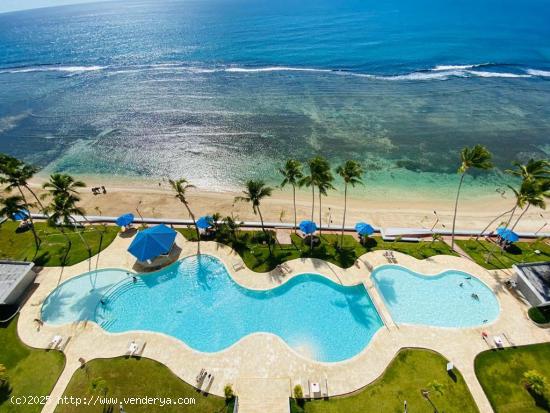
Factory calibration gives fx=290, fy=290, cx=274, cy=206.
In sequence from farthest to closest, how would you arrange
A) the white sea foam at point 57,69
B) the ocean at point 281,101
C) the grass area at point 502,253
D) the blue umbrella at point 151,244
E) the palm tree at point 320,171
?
the white sea foam at point 57,69 < the ocean at point 281,101 < the grass area at point 502,253 < the blue umbrella at point 151,244 < the palm tree at point 320,171

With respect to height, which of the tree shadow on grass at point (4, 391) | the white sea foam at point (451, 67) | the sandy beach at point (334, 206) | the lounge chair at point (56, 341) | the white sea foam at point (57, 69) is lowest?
the sandy beach at point (334, 206)

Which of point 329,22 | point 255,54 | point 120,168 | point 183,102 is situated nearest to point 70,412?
point 120,168

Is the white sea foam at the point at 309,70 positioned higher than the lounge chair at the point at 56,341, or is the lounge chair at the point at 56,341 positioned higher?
the white sea foam at the point at 309,70

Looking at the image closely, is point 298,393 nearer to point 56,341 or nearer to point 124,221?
point 56,341

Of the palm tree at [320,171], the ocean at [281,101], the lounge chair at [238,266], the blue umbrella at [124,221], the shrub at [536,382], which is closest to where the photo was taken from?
the shrub at [536,382]

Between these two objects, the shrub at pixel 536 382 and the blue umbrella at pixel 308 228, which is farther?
the blue umbrella at pixel 308 228

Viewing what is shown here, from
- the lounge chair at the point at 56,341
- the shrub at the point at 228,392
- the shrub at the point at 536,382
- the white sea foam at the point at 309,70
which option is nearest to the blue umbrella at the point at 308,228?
the shrub at the point at 228,392

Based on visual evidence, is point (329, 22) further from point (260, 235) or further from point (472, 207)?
point (260, 235)

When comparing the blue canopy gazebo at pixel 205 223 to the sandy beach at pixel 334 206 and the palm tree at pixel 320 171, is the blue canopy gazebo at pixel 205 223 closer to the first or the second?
the sandy beach at pixel 334 206
